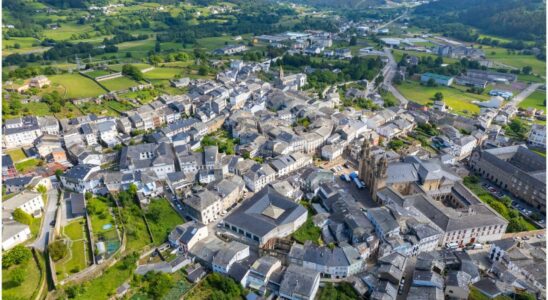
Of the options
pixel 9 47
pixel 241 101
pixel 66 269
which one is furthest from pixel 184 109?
pixel 9 47

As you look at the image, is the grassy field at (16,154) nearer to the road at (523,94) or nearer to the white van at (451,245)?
the white van at (451,245)

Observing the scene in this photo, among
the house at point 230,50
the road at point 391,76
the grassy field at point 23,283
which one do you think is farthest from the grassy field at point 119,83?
the road at point 391,76

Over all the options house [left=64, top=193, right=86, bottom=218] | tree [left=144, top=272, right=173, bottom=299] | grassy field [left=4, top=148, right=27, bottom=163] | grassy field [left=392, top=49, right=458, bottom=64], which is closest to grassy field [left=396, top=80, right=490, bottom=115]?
grassy field [left=392, top=49, right=458, bottom=64]

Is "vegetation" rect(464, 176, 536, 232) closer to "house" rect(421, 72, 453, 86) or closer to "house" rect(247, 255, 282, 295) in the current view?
"house" rect(247, 255, 282, 295)

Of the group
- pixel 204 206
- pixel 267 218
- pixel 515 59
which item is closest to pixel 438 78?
pixel 515 59

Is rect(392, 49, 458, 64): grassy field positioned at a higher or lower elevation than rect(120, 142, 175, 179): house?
lower
